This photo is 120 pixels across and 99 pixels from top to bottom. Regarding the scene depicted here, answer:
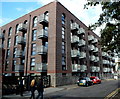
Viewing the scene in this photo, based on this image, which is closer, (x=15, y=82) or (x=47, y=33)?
(x=15, y=82)

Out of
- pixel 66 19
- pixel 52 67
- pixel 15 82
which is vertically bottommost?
pixel 15 82

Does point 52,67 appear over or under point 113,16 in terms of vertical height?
under

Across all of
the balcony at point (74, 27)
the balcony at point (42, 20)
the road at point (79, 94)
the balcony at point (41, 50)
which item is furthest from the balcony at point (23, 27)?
the road at point (79, 94)

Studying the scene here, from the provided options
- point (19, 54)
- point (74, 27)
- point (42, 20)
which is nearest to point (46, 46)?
point (42, 20)

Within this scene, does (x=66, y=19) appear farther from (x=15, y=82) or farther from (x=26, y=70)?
(x=15, y=82)

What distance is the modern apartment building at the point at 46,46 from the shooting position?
70.0ft

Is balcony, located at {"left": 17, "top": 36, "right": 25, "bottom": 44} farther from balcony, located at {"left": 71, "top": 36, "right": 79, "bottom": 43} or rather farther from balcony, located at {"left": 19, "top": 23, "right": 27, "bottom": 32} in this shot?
balcony, located at {"left": 71, "top": 36, "right": 79, "bottom": 43}

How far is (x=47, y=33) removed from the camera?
22.9 meters

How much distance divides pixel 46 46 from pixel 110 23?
1439cm

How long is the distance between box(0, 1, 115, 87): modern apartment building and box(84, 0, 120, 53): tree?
10847mm

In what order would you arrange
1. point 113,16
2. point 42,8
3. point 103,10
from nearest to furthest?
1. point 113,16
2. point 103,10
3. point 42,8

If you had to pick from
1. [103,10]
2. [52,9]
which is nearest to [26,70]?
[52,9]

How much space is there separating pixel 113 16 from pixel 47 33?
14.9 metres

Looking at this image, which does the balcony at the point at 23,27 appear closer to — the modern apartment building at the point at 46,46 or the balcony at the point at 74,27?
the modern apartment building at the point at 46,46
